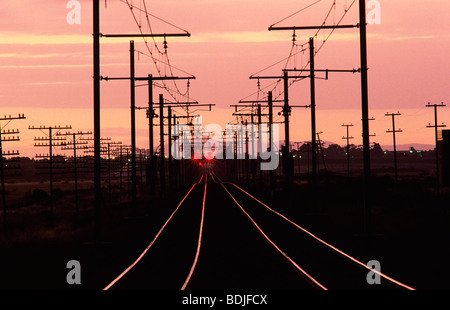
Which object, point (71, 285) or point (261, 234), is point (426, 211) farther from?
point (71, 285)

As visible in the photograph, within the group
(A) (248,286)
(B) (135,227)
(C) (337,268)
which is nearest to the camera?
(A) (248,286)

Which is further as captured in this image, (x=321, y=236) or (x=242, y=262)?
(x=321, y=236)

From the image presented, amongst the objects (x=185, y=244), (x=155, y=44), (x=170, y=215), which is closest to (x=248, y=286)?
(x=185, y=244)

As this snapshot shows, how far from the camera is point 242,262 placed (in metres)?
19.9

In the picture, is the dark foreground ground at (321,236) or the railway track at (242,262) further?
the dark foreground ground at (321,236)

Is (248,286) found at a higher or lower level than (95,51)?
lower

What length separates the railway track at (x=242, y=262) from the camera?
624 inches

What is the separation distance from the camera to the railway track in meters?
15.9

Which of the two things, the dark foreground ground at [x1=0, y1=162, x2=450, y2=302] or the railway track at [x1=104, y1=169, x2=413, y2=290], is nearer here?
the railway track at [x1=104, y1=169, x2=413, y2=290]

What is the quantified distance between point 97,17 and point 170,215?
17319 millimetres

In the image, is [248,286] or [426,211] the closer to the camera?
[248,286]

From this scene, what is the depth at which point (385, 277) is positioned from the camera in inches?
640
